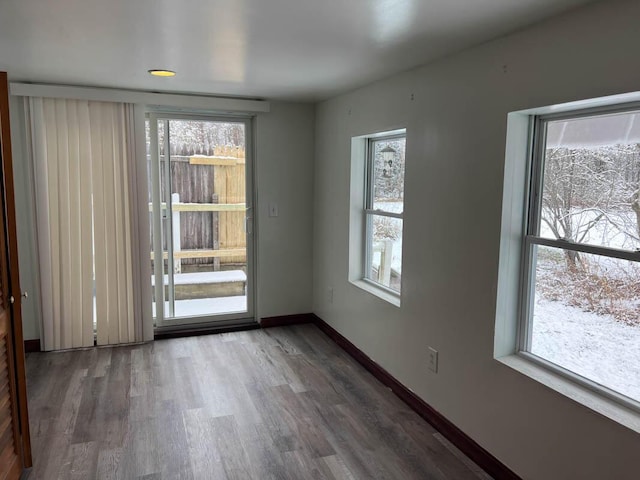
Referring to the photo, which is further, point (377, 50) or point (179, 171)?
point (179, 171)

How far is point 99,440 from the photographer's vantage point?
2.60 m

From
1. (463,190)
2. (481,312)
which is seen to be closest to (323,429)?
(481,312)

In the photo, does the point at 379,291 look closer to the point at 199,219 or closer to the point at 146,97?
the point at 199,219

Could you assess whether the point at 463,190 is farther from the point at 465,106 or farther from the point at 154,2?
the point at 154,2

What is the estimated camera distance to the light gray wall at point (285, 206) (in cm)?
439

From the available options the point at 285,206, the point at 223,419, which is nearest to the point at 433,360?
the point at 223,419

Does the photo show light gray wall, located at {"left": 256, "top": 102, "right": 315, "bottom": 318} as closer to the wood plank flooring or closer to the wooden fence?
the wooden fence

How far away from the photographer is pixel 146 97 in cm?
383

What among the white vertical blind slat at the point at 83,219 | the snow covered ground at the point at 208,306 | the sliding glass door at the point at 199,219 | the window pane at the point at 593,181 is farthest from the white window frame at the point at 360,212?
the white vertical blind slat at the point at 83,219

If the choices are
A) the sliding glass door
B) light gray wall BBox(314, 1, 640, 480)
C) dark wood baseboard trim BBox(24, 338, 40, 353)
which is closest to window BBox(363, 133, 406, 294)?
light gray wall BBox(314, 1, 640, 480)

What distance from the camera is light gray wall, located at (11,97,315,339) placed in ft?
14.4

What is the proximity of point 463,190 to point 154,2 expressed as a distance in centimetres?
165

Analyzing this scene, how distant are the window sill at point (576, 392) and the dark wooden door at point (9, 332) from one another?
7.23ft

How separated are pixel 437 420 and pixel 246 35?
7.51ft
